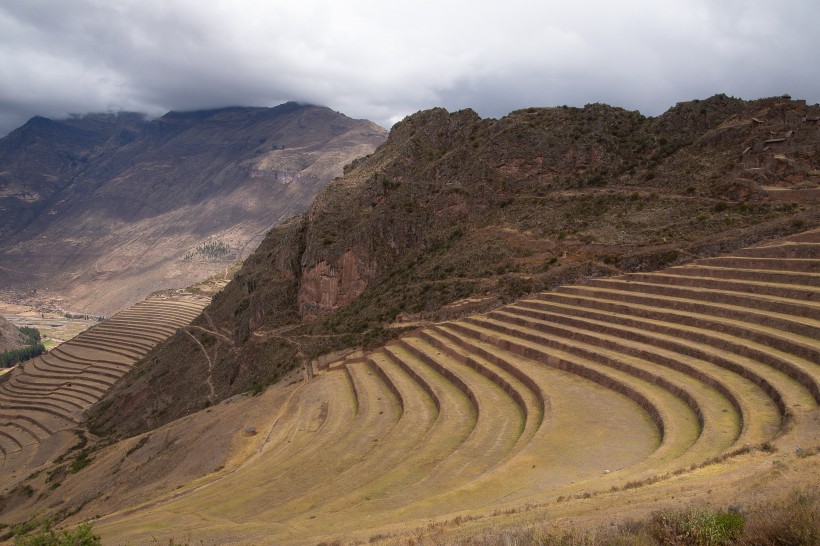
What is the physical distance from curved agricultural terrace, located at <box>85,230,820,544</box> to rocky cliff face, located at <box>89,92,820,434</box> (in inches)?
283

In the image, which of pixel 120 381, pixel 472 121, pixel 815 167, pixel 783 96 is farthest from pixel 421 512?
pixel 120 381

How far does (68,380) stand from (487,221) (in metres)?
54.6

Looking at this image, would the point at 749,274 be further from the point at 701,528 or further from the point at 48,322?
the point at 48,322

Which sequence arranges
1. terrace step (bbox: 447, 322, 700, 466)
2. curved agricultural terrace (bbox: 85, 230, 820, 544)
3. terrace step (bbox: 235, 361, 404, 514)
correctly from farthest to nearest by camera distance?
terrace step (bbox: 235, 361, 404, 514) → terrace step (bbox: 447, 322, 700, 466) → curved agricultural terrace (bbox: 85, 230, 820, 544)

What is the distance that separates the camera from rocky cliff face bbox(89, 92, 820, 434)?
106ft

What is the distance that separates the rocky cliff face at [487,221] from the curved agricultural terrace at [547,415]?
718 cm

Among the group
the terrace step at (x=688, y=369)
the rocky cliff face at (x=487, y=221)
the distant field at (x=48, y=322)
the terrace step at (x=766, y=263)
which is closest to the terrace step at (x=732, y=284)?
the terrace step at (x=766, y=263)

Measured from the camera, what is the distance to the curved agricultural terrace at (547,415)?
38.4 feet

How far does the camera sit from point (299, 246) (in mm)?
53438

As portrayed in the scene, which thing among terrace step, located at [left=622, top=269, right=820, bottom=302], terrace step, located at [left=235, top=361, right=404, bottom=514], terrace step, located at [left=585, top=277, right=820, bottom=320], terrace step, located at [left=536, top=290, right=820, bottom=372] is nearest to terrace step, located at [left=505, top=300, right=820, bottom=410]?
terrace step, located at [left=536, top=290, right=820, bottom=372]

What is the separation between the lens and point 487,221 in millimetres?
44062

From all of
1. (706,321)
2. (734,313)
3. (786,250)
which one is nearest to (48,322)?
(706,321)

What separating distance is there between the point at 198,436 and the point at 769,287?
1168 inches

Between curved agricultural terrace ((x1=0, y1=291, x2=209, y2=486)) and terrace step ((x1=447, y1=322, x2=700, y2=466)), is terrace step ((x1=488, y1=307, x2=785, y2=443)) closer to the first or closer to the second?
terrace step ((x1=447, y1=322, x2=700, y2=466))
